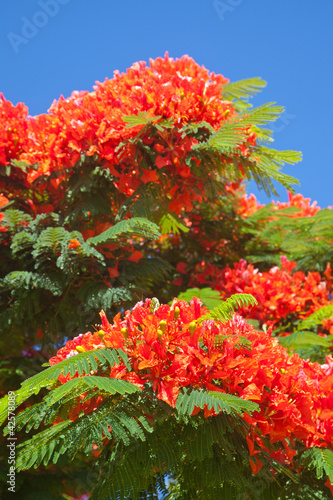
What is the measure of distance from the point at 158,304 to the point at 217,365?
454 mm

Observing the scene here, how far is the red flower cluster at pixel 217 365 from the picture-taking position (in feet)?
7.23

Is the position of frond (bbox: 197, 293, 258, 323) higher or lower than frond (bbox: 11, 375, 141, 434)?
higher

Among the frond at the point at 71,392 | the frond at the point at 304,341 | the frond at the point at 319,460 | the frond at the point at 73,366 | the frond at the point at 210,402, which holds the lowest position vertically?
the frond at the point at 319,460

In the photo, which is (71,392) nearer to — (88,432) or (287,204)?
(88,432)

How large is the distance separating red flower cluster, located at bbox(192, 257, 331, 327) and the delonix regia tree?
2 centimetres

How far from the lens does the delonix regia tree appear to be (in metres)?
2.19

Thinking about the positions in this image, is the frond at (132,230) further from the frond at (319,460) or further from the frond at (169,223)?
the frond at (319,460)

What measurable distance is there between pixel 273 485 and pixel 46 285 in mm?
1956

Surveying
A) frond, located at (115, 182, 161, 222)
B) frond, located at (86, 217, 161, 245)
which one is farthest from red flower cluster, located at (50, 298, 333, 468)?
frond, located at (115, 182, 161, 222)

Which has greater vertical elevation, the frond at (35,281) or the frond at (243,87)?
the frond at (243,87)

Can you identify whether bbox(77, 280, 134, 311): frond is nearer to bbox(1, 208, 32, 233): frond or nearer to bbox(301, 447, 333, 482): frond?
bbox(1, 208, 32, 233): frond

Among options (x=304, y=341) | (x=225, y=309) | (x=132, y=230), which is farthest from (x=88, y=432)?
(x=304, y=341)

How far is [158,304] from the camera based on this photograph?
2557mm

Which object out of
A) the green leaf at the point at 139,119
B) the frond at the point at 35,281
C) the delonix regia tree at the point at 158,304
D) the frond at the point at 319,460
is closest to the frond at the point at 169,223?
the delonix regia tree at the point at 158,304
